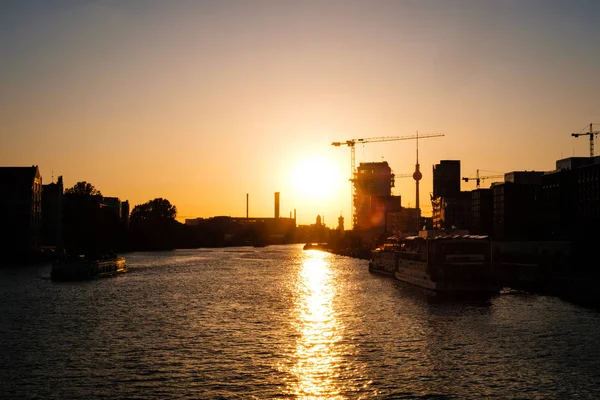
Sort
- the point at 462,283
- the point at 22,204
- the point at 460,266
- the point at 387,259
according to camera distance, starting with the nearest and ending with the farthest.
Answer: the point at 462,283 → the point at 460,266 → the point at 387,259 → the point at 22,204

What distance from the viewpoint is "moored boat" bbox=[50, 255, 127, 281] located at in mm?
115588

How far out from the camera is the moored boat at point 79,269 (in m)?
116

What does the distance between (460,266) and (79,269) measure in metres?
68.4

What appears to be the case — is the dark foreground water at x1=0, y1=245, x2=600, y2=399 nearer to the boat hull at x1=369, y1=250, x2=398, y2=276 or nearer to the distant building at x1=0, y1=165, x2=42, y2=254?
the boat hull at x1=369, y1=250, x2=398, y2=276

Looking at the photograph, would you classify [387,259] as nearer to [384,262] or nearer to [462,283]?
[384,262]

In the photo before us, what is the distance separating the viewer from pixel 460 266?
285 feet

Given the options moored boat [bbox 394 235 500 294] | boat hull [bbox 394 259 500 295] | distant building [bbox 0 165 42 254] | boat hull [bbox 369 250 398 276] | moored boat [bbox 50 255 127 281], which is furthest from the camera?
distant building [bbox 0 165 42 254]

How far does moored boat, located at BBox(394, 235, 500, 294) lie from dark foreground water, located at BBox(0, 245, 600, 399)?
257 cm

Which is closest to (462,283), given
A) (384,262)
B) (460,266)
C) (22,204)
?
(460,266)

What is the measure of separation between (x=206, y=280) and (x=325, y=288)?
24689 mm

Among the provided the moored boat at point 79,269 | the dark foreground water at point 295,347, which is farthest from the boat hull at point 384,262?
the moored boat at point 79,269

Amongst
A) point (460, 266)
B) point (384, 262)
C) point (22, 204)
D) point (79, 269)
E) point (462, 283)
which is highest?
point (22, 204)

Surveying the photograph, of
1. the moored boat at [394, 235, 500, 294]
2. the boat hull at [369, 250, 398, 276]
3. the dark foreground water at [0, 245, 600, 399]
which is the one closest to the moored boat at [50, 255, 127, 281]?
the dark foreground water at [0, 245, 600, 399]

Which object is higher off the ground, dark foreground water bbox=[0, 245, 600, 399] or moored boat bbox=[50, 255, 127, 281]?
moored boat bbox=[50, 255, 127, 281]
